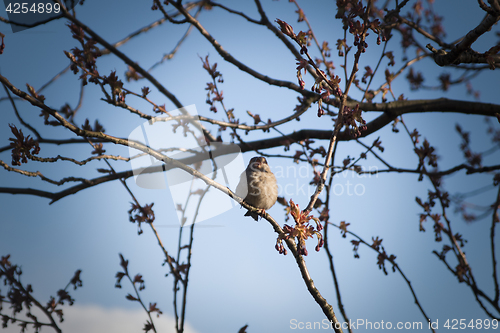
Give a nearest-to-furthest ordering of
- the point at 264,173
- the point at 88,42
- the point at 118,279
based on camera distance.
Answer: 1. the point at 88,42
2. the point at 118,279
3. the point at 264,173

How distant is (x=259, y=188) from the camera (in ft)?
12.5

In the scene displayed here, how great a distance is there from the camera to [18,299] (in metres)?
3.39

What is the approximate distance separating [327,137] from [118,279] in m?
2.96

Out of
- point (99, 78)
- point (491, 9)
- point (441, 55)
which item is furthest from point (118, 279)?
point (491, 9)

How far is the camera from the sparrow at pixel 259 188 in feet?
12.5

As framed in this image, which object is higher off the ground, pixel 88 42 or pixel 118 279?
pixel 88 42

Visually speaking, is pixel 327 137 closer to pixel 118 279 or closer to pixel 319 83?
pixel 319 83

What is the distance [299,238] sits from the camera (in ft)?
6.52

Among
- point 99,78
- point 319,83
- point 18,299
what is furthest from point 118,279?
point 319,83

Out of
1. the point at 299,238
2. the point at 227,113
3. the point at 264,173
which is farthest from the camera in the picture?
the point at 264,173

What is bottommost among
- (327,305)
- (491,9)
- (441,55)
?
(327,305)

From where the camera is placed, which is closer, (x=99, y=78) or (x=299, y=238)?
(x=299, y=238)

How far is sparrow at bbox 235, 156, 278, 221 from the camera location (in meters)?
3.82

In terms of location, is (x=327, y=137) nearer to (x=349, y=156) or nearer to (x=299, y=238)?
(x=349, y=156)
